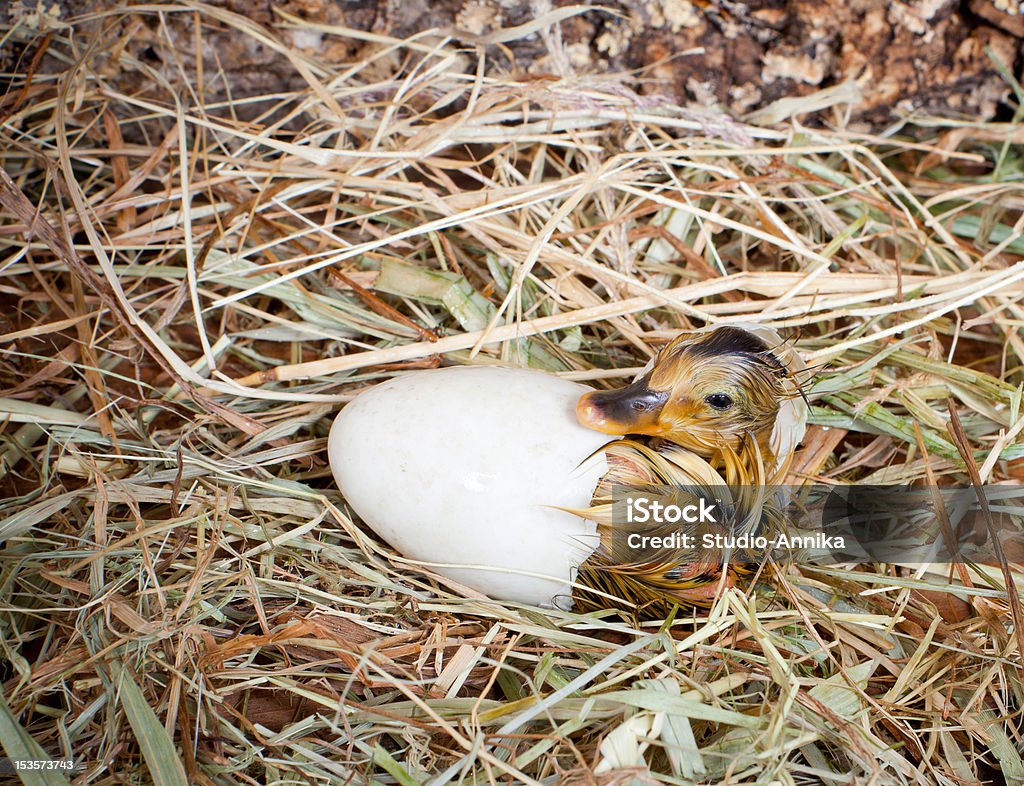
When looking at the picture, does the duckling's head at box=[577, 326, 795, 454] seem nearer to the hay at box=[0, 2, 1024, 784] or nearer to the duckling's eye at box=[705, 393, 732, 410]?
the duckling's eye at box=[705, 393, 732, 410]

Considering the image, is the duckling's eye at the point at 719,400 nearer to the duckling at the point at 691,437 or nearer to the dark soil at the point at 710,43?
the duckling at the point at 691,437

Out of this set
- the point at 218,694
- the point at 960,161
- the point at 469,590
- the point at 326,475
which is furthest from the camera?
the point at 960,161

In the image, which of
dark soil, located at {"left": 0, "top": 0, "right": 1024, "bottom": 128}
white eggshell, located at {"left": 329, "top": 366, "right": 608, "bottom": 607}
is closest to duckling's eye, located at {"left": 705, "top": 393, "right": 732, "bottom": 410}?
white eggshell, located at {"left": 329, "top": 366, "right": 608, "bottom": 607}

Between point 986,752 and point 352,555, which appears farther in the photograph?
point 352,555

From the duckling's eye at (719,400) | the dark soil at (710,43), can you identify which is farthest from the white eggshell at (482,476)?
the dark soil at (710,43)

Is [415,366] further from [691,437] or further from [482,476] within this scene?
[691,437]

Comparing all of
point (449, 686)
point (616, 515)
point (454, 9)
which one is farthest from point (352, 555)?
point (454, 9)

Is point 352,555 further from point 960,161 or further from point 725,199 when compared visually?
point 960,161

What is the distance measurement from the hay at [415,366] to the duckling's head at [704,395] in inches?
10.2

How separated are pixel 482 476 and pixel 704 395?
1.17ft

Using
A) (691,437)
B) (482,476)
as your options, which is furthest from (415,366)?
(691,437)

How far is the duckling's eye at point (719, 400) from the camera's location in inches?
46.7

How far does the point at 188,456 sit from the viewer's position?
1.39 metres

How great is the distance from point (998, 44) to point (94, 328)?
6.65 ft
